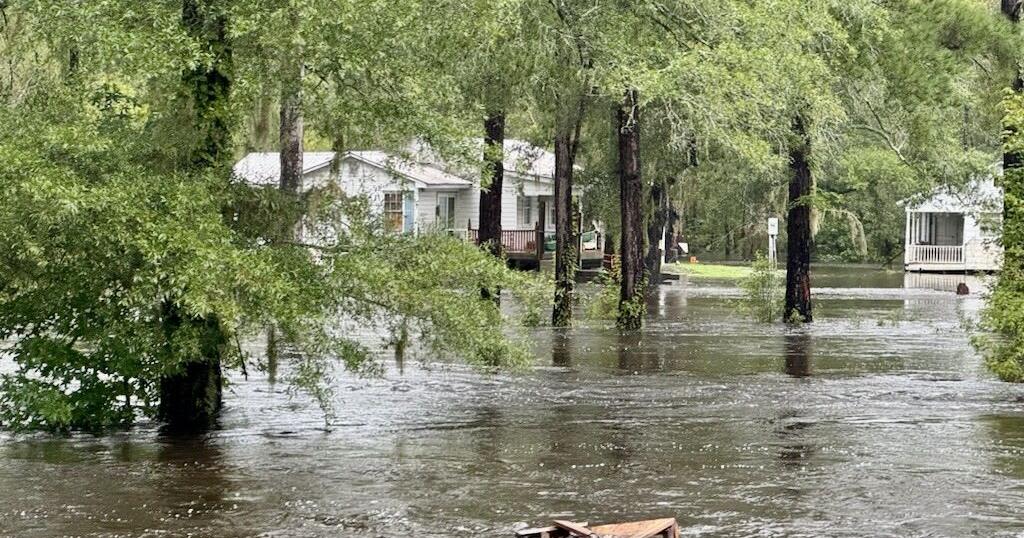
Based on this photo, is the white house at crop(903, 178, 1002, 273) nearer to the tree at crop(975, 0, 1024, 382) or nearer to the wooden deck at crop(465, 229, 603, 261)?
the wooden deck at crop(465, 229, 603, 261)

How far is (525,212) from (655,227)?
43.1ft

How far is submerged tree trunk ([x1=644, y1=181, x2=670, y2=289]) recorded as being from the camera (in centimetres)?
4403

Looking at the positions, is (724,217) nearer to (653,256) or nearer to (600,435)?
(653,256)

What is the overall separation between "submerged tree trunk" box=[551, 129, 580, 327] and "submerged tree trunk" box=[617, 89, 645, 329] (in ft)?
4.08

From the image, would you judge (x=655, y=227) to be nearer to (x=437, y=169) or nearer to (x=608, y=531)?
(x=437, y=169)

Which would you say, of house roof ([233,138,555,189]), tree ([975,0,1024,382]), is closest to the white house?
house roof ([233,138,555,189])

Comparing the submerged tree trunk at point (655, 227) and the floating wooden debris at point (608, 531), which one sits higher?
the submerged tree trunk at point (655, 227)

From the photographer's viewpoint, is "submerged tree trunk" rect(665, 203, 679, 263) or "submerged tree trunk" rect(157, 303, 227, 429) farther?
"submerged tree trunk" rect(665, 203, 679, 263)

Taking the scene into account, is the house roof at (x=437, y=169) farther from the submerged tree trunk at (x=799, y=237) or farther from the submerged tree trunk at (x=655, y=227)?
the submerged tree trunk at (x=799, y=237)

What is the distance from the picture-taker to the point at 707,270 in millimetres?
63000

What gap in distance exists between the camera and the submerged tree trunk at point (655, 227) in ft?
144

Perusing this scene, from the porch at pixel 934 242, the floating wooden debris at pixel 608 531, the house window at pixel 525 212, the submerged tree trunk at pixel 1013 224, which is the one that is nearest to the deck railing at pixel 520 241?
the house window at pixel 525 212

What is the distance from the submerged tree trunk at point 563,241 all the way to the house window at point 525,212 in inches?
997

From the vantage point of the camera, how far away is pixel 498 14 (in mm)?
20531
